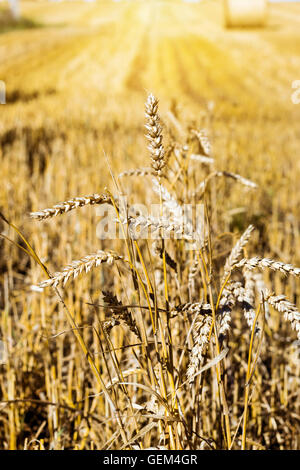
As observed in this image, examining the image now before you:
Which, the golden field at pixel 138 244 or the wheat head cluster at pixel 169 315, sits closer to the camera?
the wheat head cluster at pixel 169 315

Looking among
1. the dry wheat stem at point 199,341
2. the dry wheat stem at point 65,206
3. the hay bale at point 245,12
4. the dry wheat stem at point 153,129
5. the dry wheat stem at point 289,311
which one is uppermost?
the hay bale at point 245,12

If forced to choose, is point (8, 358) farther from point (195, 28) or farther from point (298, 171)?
point (195, 28)

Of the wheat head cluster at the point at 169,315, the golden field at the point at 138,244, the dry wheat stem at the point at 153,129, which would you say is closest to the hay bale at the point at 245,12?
the golden field at the point at 138,244

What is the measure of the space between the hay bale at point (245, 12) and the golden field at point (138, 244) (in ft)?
1.96

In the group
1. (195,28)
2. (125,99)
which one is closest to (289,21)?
(195,28)

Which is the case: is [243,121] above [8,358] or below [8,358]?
above

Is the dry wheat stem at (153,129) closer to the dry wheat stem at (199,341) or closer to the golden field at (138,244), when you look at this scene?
the golden field at (138,244)

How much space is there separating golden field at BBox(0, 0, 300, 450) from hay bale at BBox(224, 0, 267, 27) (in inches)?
23.6

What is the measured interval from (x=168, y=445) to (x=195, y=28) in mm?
16025

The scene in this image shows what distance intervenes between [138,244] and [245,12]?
1131 centimetres

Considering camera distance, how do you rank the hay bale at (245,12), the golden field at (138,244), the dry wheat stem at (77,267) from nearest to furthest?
1. the dry wheat stem at (77,267)
2. the golden field at (138,244)
3. the hay bale at (245,12)

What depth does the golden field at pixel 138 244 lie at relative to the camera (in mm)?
793

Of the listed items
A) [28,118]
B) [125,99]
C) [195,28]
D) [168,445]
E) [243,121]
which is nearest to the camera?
[168,445]

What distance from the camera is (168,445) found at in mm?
761
